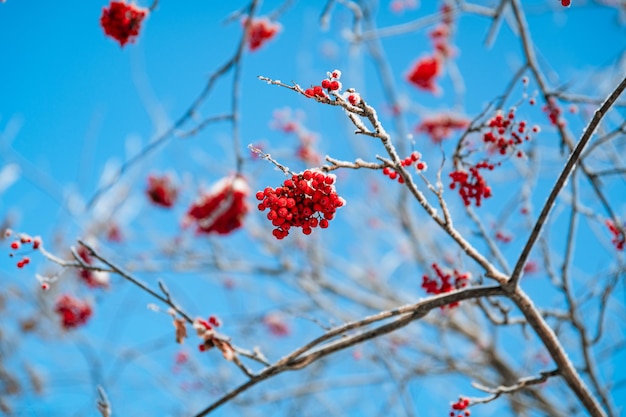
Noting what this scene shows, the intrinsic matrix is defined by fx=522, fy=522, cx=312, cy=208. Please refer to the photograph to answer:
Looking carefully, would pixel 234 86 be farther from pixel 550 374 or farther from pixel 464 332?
pixel 464 332

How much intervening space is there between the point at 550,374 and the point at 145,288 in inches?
61.6

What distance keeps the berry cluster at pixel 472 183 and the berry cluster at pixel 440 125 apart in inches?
97.9

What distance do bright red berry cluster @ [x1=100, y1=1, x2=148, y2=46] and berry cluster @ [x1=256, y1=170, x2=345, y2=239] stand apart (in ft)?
5.82

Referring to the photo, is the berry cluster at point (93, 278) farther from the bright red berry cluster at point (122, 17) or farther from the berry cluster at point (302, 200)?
the berry cluster at point (302, 200)

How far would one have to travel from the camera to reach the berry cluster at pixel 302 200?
151cm

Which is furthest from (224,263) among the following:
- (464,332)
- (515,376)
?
(515,376)

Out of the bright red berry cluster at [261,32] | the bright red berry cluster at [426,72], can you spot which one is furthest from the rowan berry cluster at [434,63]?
the bright red berry cluster at [261,32]

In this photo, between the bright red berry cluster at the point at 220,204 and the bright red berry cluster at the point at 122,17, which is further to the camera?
the bright red berry cluster at the point at 220,204

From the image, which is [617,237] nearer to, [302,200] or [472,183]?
[472,183]

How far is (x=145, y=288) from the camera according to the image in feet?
6.45

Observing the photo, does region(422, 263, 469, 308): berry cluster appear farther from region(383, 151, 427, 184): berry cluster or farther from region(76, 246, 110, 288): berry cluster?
region(76, 246, 110, 288): berry cluster

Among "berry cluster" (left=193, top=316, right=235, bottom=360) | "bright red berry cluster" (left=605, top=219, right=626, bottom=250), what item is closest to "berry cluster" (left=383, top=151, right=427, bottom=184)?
"berry cluster" (left=193, top=316, right=235, bottom=360)

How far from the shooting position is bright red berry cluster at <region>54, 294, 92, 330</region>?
377cm

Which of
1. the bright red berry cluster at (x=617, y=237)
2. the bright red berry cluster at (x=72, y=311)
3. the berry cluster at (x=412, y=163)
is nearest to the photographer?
the berry cluster at (x=412, y=163)
